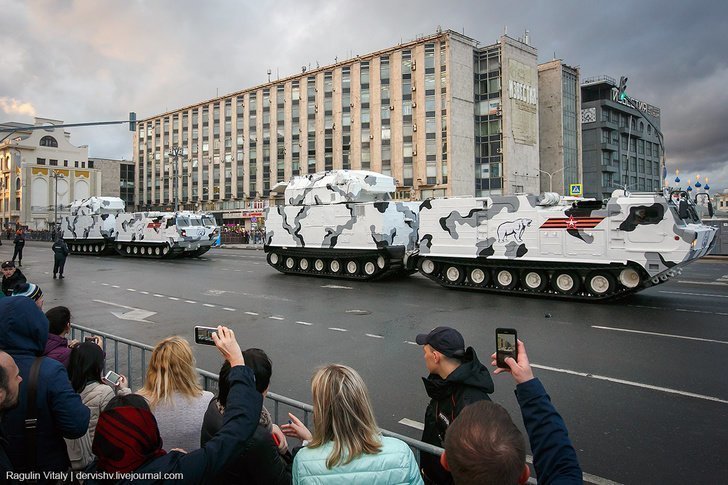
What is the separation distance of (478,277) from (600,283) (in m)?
3.66

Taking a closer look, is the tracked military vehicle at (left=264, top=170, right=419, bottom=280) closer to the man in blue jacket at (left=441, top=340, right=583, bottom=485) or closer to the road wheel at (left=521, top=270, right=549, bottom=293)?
the road wheel at (left=521, top=270, right=549, bottom=293)

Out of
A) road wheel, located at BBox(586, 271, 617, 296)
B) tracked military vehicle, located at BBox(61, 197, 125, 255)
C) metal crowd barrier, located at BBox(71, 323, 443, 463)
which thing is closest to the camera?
metal crowd barrier, located at BBox(71, 323, 443, 463)

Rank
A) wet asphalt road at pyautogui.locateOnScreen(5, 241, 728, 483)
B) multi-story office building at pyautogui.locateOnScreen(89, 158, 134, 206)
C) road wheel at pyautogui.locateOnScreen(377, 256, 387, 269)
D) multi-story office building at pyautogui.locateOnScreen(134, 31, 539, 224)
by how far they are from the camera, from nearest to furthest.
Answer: wet asphalt road at pyautogui.locateOnScreen(5, 241, 728, 483)
road wheel at pyautogui.locateOnScreen(377, 256, 387, 269)
multi-story office building at pyautogui.locateOnScreen(134, 31, 539, 224)
multi-story office building at pyautogui.locateOnScreen(89, 158, 134, 206)

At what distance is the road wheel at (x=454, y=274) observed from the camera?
16344 millimetres

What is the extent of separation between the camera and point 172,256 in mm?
30672

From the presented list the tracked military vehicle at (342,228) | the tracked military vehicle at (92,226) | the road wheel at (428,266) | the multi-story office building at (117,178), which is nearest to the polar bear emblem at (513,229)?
the road wheel at (428,266)

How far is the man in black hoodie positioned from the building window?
87.2 meters

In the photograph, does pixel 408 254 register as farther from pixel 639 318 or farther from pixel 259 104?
pixel 259 104

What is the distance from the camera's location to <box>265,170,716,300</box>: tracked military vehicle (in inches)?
519

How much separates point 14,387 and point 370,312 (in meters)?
10.0

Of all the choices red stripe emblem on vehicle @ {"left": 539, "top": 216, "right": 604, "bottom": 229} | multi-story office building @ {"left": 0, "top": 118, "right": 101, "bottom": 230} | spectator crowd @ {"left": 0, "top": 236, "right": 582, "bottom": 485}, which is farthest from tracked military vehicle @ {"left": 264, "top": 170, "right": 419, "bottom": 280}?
multi-story office building @ {"left": 0, "top": 118, "right": 101, "bottom": 230}

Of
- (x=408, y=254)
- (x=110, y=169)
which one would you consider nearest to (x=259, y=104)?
(x=110, y=169)

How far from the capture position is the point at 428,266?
17297 millimetres

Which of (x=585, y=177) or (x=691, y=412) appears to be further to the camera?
(x=585, y=177)
